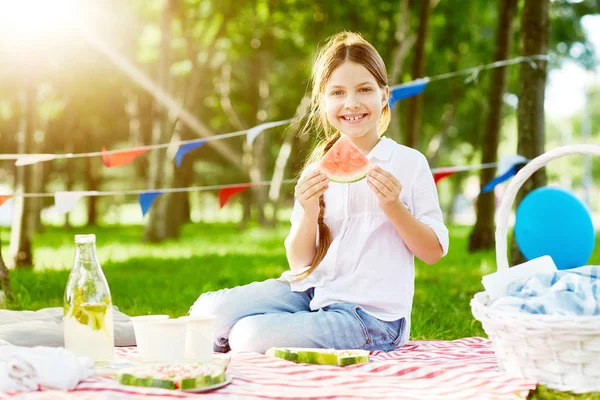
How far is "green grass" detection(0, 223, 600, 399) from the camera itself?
16.9 ft

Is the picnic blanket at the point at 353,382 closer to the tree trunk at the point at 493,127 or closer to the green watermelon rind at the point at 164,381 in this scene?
the green watermelon rind at the point at 164,381

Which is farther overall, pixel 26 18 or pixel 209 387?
pixel 26 18

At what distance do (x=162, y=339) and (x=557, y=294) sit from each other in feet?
4.87

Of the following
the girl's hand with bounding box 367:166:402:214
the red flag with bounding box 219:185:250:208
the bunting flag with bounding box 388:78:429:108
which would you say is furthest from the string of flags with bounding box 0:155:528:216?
the girl's hand with bounding box 367:166:402:214

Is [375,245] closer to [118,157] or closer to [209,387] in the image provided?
[209,387]

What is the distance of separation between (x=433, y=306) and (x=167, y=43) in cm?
878

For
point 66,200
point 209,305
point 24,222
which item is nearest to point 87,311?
point 209,305

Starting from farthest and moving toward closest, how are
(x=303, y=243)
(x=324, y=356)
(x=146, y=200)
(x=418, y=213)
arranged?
(x=146, y=200) < (x=303, y=243) < (x=418, y=213) < (x=324, y=356)

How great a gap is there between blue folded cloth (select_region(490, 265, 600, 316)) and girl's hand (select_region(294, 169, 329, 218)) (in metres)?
0.93

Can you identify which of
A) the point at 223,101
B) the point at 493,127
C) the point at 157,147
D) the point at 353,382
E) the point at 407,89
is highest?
the point at 223,101

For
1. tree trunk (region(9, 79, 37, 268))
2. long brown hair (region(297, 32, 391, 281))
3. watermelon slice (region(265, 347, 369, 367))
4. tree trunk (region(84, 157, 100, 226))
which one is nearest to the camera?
watermelon slice (region(265, 347, 369, 367))

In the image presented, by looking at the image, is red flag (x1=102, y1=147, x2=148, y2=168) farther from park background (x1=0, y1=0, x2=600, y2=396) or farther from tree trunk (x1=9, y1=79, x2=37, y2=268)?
tree trunk (x1=9, y1=79, x2=37, y2=268)

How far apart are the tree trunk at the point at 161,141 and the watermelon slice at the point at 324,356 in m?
9.89

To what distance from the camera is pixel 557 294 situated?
2.76 metres
